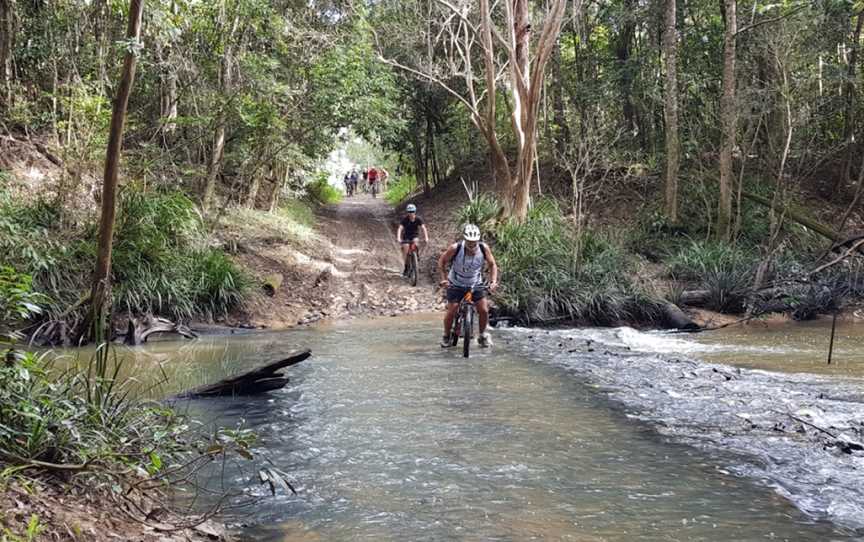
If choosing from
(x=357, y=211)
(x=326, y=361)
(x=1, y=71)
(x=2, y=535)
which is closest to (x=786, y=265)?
(x=326, y=361)

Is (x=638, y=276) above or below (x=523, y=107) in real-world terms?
below

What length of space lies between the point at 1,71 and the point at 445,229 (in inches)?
507

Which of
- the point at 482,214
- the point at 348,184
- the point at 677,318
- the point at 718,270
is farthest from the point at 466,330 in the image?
the point at 348,184

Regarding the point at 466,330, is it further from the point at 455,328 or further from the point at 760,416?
the point at 760,416

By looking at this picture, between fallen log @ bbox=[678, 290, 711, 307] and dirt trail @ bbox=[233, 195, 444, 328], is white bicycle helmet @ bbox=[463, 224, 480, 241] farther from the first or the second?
fallen log @ bbox=[678, 290, 711, 307]

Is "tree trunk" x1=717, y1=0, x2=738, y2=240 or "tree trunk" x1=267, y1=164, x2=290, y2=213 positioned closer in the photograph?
"tree trunk" x1=717, y1=0, x2=738, y2=240

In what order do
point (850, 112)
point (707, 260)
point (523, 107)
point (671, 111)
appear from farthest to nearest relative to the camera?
point (850, 112)
point (671, 111)
point (523, 107)
point (707, 260)

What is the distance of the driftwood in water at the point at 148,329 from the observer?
11969mm

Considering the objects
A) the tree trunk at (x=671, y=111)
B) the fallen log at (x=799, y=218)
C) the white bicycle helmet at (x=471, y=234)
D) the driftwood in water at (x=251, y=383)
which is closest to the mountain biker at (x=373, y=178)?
the tree trunk at (x=671, y=111)

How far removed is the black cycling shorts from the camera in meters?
10.4

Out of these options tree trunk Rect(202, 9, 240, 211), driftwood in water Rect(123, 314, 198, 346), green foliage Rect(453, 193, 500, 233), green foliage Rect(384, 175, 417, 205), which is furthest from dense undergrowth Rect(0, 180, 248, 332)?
green foliage Rect(384, 175, 417, 205)

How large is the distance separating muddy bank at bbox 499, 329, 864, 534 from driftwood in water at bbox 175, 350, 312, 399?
3.52 metres

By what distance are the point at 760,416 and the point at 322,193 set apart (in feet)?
106

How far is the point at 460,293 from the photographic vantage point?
10.5m
